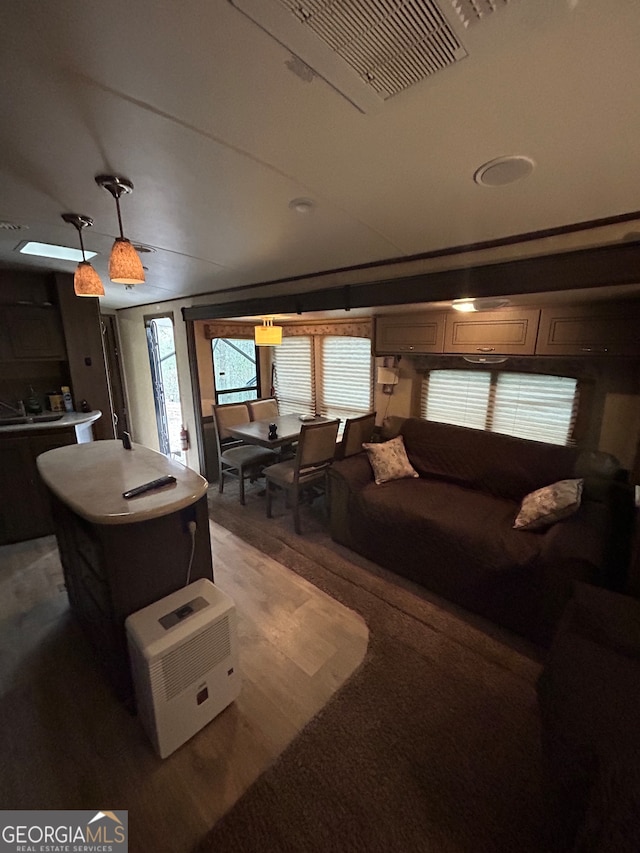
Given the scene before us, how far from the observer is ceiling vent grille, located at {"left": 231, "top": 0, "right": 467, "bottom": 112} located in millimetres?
604

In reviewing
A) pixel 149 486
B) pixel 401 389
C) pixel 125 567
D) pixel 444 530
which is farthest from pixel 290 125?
pixel 401 389

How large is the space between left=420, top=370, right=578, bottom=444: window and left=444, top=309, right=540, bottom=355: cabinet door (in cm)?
46

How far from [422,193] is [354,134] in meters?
0.45

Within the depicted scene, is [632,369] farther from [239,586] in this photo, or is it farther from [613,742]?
[239,586]

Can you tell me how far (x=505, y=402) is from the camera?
10.00 feet

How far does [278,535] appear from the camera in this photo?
10.4 feet

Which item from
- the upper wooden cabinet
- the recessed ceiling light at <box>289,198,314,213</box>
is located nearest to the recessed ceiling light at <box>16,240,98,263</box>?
the recessed ceiling light at <box>289,198,314,213</box>

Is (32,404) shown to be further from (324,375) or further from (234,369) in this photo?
(324,375)

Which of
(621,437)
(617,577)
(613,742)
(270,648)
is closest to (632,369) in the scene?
(621,437)

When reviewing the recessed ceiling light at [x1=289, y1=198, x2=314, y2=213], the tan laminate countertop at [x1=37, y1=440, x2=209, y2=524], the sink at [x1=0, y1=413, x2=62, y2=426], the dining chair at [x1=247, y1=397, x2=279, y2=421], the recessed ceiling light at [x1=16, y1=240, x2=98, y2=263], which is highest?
the recessed ceiling light at [x1=16, y1=240, x2=98, y2=263]

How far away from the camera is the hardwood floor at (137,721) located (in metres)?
1.29

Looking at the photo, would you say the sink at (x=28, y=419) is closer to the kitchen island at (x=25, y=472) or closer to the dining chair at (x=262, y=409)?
the kitchen island at (x=25, y=472)

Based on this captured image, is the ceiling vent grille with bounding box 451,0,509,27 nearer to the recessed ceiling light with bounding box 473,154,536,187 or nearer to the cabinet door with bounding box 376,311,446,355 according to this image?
the recessed ceiling light with bounding box 473,154,536,187

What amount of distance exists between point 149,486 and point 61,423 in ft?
7.04
